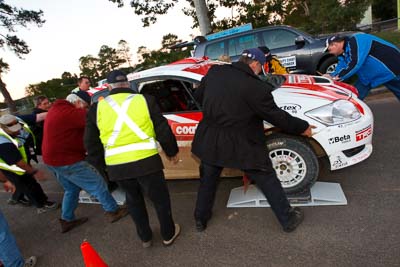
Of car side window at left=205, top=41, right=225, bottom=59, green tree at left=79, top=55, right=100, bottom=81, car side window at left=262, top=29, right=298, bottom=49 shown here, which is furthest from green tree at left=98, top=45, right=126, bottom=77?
car side window at left=262, top=29, right=298, bottom=49

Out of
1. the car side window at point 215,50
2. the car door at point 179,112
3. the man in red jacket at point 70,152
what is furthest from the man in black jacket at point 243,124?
the car side window at point 215,50

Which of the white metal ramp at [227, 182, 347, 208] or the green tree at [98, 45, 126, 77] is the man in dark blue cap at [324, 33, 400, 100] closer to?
the white metal ramp at [227, 182, 347, 208]

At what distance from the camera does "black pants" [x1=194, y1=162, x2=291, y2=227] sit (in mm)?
2732

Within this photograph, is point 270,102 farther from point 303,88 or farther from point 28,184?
point 28,184

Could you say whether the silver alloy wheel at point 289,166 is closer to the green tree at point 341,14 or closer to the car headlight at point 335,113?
the car headlight at point 335,113

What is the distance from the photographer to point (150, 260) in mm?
2916

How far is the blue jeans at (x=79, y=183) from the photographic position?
3424 mm

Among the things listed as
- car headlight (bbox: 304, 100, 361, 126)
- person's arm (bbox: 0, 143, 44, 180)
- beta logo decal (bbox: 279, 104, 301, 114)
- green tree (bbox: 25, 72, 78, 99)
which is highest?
person's arm (bbox: 0, 143, 44, 180)

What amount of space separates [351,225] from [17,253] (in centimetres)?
314

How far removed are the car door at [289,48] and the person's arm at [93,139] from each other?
5.88 metres

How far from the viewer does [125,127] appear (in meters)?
2.55

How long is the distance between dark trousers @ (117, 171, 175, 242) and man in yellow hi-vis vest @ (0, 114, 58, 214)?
1.28 meters

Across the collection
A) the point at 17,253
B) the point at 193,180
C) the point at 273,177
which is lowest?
the point at 193,180

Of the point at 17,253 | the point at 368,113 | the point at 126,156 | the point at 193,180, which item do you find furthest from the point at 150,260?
the point at 368,113
